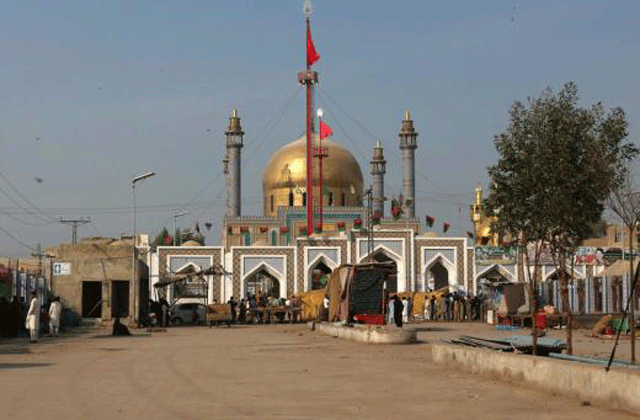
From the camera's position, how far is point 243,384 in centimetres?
1330

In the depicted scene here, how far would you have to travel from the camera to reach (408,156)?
71812 mm

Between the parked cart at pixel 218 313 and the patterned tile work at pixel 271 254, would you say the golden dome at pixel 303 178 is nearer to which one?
the patterned tile work at pixel 271 254

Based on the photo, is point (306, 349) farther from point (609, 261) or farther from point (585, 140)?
point (609, 261)

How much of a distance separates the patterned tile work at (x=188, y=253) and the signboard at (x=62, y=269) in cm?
1140

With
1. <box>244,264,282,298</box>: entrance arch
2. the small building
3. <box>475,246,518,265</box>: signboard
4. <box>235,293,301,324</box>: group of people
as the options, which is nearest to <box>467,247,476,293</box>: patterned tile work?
<box>475,246,518,265</box>: signboard

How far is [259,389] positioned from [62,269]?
30590mm

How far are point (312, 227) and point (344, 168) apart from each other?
537 inches

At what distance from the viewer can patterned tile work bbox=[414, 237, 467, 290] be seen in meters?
53.9

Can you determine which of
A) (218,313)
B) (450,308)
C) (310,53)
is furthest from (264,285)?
(218,313)

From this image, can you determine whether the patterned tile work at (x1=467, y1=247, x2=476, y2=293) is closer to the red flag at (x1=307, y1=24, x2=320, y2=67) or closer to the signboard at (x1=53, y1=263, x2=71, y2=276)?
the red flag at (x1=307, y1=24, x2=320, y2=67)

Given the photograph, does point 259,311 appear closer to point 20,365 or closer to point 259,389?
point 20,365

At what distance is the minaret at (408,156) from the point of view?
7025 cm

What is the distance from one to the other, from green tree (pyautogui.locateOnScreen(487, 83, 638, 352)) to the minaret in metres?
52.8

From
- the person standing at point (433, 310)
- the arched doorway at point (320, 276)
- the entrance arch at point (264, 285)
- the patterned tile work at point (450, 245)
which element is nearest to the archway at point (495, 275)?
the patterned tile work at point (450, 245)
